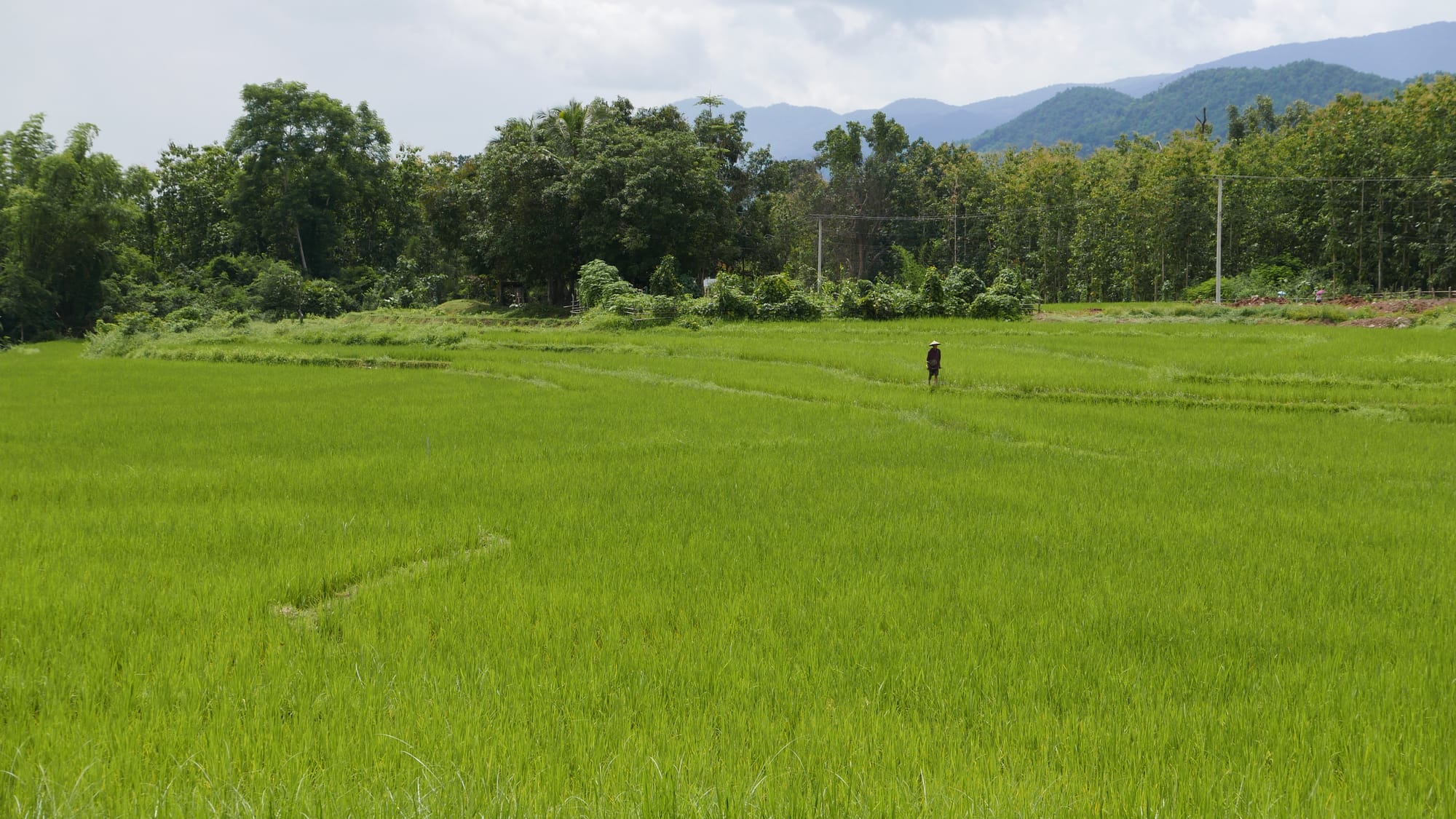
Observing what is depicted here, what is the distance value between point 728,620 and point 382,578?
215 centimetres

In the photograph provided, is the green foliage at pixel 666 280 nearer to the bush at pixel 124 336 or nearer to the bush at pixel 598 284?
the bush at pixel 598 284

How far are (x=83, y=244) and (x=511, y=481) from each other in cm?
3801

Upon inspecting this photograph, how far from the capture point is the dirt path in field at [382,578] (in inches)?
173

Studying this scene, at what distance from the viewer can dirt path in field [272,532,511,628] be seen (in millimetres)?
4398

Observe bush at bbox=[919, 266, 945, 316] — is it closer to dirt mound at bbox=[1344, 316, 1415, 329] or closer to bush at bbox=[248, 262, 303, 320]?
dirt mound at bbox=[1344, 316, 1415, 329]

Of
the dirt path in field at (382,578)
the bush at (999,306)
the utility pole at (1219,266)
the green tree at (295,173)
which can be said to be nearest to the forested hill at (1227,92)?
the utility pole at (1219,266)

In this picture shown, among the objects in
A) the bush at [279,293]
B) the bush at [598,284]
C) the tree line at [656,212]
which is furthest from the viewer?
the bush at [279,293]

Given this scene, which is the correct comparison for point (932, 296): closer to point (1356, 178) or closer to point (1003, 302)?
point (1003, 302)

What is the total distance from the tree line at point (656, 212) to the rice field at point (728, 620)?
75.1 ft

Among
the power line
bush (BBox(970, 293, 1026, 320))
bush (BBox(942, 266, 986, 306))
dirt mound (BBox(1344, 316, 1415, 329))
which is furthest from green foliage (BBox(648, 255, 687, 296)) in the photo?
dirt mound (BBox(1344, 316, 1415, 329))

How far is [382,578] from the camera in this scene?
4.98 m

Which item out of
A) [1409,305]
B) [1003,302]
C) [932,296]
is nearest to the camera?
[1409,305]

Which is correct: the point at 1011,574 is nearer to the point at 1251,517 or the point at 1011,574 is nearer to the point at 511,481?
the point at 1251,517

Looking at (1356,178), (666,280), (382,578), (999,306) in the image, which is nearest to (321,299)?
(666,280)
